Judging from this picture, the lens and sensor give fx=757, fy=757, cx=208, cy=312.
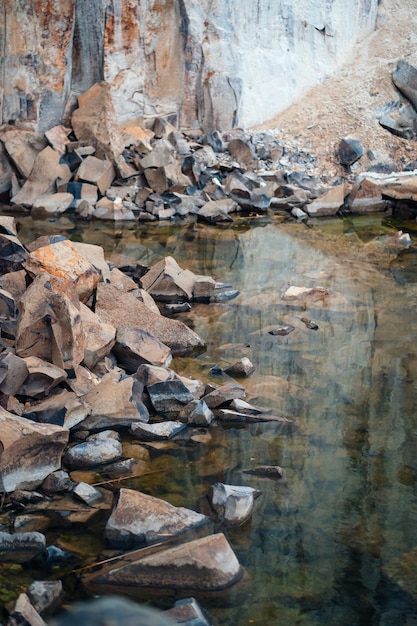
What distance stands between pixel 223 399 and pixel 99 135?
8163 millimetres

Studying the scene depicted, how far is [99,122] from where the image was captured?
1238cm

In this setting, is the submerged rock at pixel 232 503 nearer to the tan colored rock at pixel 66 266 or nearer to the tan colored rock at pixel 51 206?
the tan colored rock at pixel 66 266

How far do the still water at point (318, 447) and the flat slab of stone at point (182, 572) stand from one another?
80 mm

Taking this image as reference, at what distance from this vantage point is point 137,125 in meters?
13.9

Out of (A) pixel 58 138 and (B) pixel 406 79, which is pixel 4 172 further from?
(B) pixel 406 79

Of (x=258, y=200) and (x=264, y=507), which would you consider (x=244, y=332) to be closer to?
(x=264, y=507)

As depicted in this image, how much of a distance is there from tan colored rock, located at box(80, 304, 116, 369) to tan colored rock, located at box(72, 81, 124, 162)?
7.01 metres

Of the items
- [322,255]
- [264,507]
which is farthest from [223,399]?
[322,255]

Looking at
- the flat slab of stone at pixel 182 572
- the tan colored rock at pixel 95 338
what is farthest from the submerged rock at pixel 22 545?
the tan colored rock at pixel 95 338

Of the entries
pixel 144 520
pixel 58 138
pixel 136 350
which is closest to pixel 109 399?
pixel 136 350

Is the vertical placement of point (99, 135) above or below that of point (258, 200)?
above

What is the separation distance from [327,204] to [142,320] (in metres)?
6.54

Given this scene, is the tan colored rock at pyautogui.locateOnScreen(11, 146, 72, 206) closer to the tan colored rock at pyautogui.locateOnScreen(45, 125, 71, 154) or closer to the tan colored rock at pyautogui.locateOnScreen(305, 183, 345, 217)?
the tan colored rock at pyautogui.locateOnScreen(45, 125, 71, 154)

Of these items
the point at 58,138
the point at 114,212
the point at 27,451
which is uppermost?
the point at 58,138
